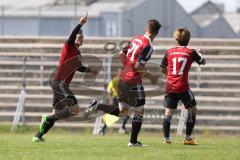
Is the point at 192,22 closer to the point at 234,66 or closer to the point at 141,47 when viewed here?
the point at 234,66

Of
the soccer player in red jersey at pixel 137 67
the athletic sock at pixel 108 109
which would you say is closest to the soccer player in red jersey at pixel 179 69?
the soccer player in red jersey at pixel 137 67

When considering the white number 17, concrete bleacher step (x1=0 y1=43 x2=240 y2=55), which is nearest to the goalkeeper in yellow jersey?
concrete bleacher step (x1=0 y1=43 x2=240 y2=55)

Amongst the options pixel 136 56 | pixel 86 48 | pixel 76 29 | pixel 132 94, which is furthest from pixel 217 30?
pixel 76 29

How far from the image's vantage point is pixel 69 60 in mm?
14992

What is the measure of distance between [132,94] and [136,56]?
973mm

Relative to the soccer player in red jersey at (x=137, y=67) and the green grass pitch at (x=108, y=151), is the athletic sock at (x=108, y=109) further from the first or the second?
the green grass pitch at (x=108, y=151)

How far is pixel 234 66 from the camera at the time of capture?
25.0 metres

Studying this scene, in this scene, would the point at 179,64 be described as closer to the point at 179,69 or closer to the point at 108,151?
the point at 179,69

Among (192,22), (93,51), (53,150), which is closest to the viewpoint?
(53,150)

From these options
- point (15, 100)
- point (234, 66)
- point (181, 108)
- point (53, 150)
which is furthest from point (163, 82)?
point (53, 150)

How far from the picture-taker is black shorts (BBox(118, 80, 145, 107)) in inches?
570

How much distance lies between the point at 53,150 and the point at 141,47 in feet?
7.37

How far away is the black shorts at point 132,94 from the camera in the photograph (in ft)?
47.5

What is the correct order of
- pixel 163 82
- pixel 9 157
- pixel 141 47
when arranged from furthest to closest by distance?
1. pixel 163 82
2. pixel 141 47
3. pixel 9 157
